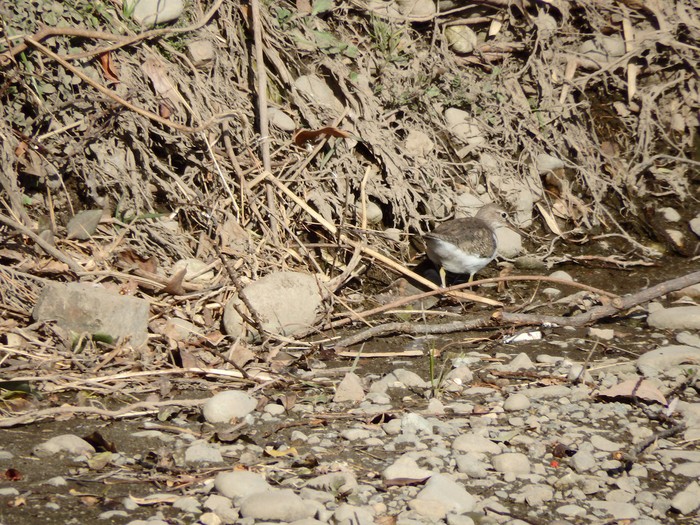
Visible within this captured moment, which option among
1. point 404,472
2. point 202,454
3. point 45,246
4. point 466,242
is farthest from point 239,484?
point 466,242

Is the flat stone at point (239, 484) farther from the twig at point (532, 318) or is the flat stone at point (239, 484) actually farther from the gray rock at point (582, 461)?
the twig at point (532, 318)

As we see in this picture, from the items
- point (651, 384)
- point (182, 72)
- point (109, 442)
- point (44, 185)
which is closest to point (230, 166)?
point (182, 72)

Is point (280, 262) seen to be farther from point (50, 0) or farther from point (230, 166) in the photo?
point (50, 0)

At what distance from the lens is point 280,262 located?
5840 millimetres

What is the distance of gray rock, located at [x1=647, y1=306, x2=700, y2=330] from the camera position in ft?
18.8

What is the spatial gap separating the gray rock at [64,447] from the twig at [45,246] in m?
1.55

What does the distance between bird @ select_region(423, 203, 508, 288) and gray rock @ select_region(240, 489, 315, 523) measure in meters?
3.25

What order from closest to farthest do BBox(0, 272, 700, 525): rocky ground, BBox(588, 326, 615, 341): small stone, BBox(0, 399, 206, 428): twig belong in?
BBox(0, 272, 700, 525): rocky ground
BBox(0, 399, 206, 428): twig
BBox(588, 326, 615, 341): small stone

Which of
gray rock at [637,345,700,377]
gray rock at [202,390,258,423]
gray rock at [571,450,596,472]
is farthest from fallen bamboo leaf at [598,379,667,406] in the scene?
gray rock at [202,390,258,423]

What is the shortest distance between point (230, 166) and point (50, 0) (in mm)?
1594

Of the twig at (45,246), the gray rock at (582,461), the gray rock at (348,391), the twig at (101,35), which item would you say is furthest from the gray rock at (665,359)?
the twig at (101,35)

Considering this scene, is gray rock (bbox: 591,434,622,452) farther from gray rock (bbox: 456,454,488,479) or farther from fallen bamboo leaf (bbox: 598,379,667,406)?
gray rock (bbox: 456,454,488,479)

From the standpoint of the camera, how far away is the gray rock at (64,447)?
3633mm

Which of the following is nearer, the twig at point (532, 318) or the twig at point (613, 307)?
the twig at point (532, 318)
